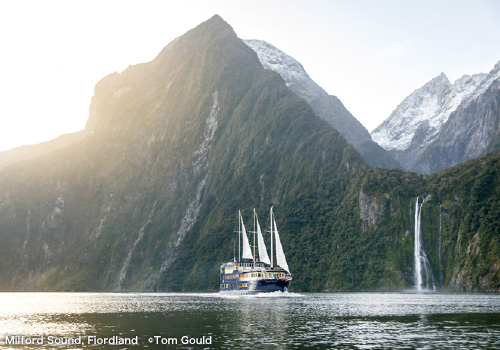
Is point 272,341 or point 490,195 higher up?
point 490,195

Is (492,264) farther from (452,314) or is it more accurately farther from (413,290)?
(452,314)

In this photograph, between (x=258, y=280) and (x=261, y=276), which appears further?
(x=261, y=276)

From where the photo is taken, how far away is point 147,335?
201ft

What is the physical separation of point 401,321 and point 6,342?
49248mm

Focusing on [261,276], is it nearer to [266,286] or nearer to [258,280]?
[258,280]

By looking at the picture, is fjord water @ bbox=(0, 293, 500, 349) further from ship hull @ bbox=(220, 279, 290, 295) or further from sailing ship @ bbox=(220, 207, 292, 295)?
sailing ship @ bbox=(220, 207, 292, 295)

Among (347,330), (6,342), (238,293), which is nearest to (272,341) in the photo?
(347,330)

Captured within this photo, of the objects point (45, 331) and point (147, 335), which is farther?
point (45, 331)

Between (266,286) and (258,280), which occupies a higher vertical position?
(258,280)

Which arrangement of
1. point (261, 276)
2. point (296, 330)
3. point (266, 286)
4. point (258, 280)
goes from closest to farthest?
point (296, 330), point (266, 286), point (258, 280), point (261, 276)

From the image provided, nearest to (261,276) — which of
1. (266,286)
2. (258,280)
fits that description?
(258,280)

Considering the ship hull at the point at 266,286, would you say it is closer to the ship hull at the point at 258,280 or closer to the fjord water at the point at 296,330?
the ship hull at the point at 258,280

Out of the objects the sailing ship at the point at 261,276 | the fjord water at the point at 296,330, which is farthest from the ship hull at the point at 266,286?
the fjord water at the point at 296,330

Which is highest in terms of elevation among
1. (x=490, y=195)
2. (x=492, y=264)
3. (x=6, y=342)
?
Result: (x=490, y=195)
